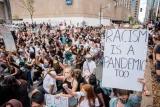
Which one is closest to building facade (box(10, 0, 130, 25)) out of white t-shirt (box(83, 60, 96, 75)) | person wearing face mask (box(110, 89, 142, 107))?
white t-shirt (box(83, 60, 96, 75))

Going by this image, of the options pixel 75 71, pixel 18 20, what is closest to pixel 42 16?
pixel 18 20

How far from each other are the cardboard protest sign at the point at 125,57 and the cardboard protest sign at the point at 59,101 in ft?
4.20

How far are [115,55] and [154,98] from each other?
240cm

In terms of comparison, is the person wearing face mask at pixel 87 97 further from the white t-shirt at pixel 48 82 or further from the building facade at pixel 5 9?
the building facade at pixel 5 9

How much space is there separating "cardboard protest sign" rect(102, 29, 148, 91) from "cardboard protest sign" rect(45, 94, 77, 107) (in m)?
1.28

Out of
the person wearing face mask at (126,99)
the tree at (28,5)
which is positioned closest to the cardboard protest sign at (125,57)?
the person wearing face mask at (126,99)

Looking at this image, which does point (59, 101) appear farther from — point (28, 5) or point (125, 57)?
point (28, 5)

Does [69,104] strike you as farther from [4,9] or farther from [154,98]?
[4,9]

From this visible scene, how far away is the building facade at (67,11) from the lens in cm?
7481

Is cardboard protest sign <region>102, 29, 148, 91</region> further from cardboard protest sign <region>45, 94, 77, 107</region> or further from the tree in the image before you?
the tree

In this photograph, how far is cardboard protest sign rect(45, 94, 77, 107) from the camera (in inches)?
242

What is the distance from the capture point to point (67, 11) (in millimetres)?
75938

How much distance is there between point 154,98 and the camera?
22.8 ft

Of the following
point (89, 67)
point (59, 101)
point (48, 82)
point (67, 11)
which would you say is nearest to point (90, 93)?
point (59, 101)
